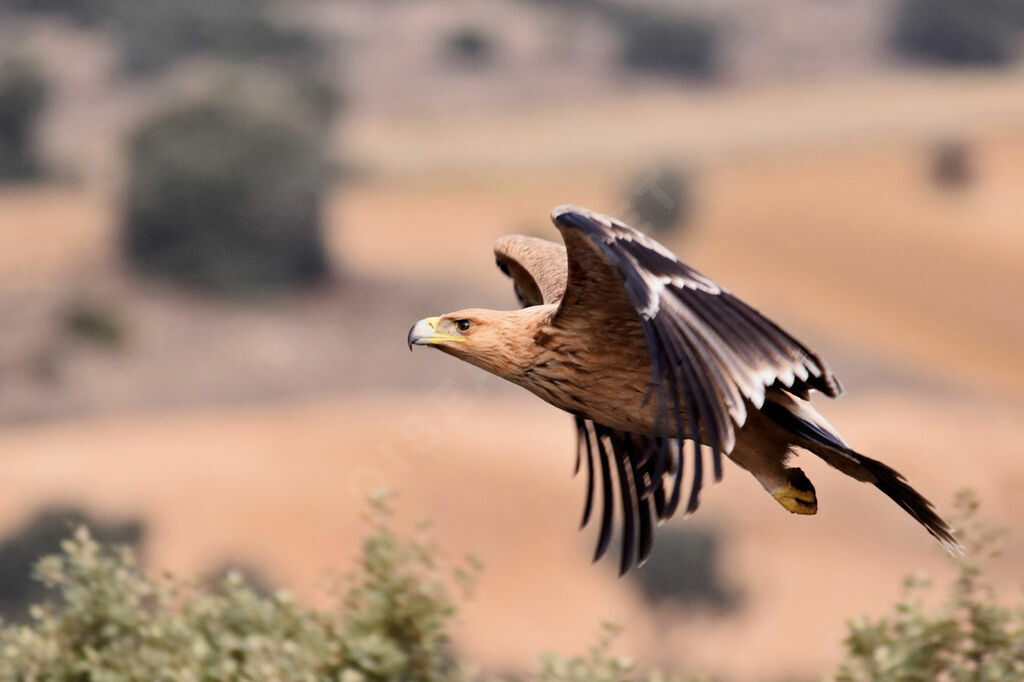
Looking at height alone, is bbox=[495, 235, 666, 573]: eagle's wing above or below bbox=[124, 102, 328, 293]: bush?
below

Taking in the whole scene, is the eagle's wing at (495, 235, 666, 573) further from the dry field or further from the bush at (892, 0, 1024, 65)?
the bush at (892, 0, 1024, 65)

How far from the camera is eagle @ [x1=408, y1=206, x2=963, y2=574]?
4367 millimetres

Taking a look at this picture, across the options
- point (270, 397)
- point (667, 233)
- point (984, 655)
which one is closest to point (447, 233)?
point (667, 233)

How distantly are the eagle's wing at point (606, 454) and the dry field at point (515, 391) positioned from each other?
11.2 metres

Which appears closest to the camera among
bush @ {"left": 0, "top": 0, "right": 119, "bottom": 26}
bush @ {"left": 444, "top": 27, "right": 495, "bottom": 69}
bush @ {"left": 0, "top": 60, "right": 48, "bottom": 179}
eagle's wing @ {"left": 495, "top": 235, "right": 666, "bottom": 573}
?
eagle's wing @ {"left": 495, "top": 235, "right": 666, "bottom": 573}

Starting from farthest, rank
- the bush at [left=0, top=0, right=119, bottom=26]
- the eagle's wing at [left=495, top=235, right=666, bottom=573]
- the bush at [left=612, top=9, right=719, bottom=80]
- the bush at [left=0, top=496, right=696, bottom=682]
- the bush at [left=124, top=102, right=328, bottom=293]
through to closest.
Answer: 1. the bush at [left=0, top=0, right=119, bottom=26]
2. the bush at [left=612, top=9, right=719, bottom=80]
3. the bush at [left=124, top=102, right=328, bottom=293]
4. the eagle's wing at [left=495, top=235, right=666, bottom=573]
5. the bush at [left=0, top=496, right=696, bottom=682]

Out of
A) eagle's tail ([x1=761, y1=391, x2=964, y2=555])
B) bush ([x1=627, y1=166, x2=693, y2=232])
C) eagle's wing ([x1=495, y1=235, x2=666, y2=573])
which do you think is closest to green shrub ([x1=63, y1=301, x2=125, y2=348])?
bush ([x1=627, y1=166, x2=693, y2=232])

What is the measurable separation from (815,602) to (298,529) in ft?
29.5

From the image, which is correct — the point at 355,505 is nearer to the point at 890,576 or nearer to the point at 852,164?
the point at 890,576

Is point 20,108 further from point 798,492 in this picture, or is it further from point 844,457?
point 844,457

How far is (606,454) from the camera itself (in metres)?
6.26

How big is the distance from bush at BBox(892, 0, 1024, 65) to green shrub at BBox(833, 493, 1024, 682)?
47782 millimetres

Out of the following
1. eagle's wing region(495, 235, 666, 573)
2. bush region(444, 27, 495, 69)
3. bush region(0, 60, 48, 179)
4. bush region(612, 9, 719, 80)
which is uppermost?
bush region(444, 27, 495, 69)

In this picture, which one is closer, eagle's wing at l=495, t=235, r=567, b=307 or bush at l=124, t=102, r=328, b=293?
eagle's wing at l=495, t=235, r=567, b=307
